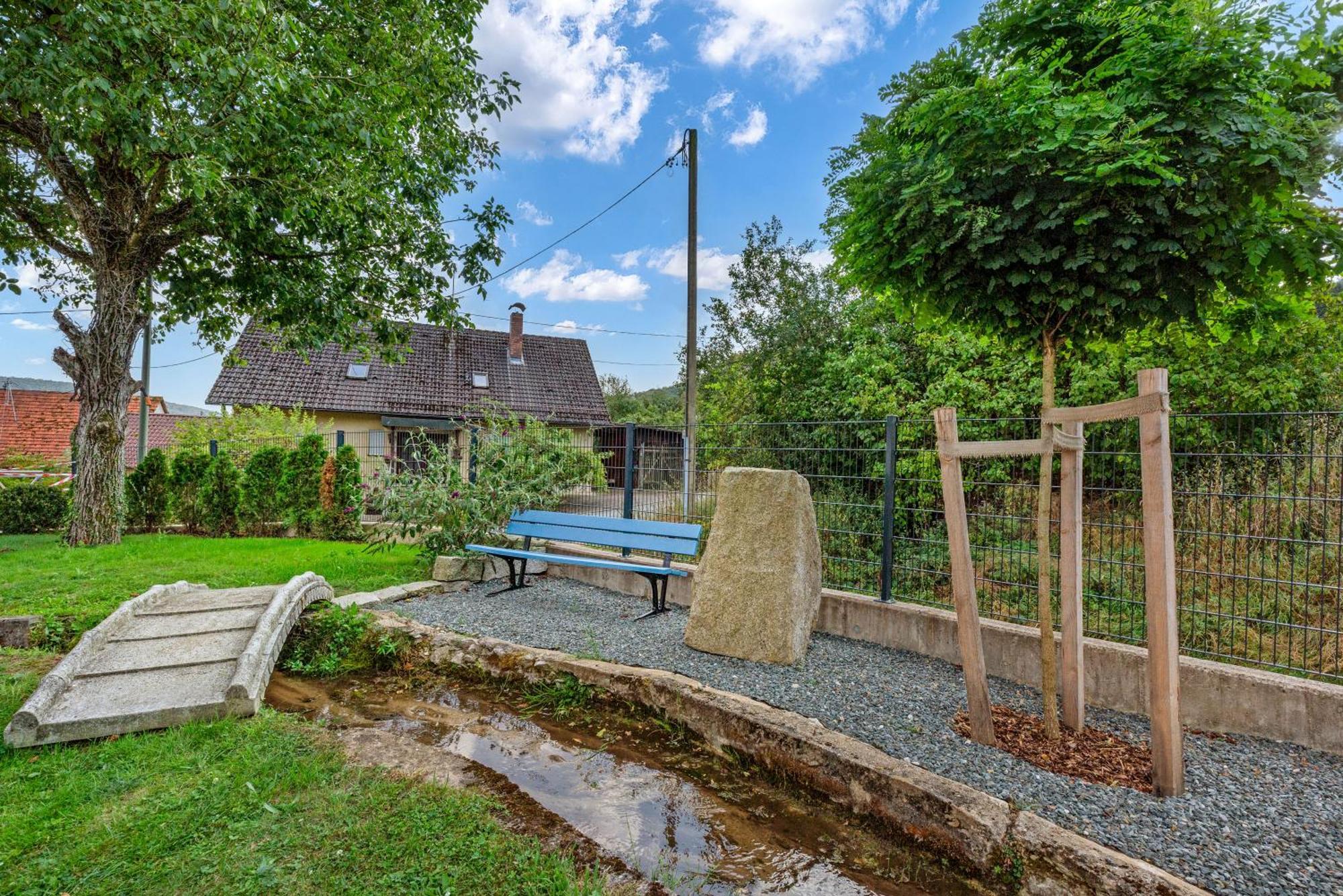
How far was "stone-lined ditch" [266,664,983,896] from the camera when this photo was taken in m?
2.37

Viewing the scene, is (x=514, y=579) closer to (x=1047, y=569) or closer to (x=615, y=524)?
(x=615, y=524)

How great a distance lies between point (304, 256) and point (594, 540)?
6.80m

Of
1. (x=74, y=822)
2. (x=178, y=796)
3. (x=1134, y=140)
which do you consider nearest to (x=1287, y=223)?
(x=1134, y=140)

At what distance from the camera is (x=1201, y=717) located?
3.32m

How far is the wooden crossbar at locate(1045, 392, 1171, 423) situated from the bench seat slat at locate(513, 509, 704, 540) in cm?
323

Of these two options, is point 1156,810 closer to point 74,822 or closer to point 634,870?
point 634,870

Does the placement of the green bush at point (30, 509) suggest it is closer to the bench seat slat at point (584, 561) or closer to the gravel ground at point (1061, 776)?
the bench seat slat at point (584, 561)

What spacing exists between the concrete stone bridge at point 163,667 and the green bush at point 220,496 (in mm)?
7041

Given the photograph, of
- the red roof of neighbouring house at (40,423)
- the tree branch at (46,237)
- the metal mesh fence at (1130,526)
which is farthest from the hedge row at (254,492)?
the red roof of neighbouring house at (40,423)

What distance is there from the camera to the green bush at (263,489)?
35.1 feet

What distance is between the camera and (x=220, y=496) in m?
10.8

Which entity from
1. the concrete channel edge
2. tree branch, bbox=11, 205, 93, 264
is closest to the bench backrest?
the concrete channel edge

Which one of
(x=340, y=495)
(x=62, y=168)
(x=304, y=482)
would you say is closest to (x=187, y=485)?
(x=304, y=482)

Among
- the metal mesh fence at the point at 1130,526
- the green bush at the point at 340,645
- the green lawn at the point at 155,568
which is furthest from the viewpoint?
the green lawn at the point at 155,568
